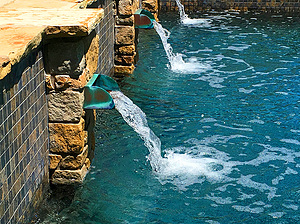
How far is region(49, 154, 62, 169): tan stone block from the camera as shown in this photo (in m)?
4.59

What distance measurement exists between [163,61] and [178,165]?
14.2 feet

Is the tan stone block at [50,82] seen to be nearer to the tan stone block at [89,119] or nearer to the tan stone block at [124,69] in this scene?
the tan stone block at [89,119]

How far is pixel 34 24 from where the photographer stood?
164 inches

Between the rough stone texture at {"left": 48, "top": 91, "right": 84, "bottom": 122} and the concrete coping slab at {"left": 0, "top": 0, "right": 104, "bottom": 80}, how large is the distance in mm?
558

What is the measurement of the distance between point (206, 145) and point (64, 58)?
2.18 meters

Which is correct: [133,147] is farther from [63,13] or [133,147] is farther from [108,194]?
[63,13]

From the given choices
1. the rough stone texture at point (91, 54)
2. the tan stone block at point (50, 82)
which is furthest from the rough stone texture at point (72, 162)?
the rough stone texture at point (91, 54)

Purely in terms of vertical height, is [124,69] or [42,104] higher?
[42,104]

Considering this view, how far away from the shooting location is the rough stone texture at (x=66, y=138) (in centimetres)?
450

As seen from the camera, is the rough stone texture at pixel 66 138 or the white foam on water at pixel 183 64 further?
the white foam on water at pixel 183 64

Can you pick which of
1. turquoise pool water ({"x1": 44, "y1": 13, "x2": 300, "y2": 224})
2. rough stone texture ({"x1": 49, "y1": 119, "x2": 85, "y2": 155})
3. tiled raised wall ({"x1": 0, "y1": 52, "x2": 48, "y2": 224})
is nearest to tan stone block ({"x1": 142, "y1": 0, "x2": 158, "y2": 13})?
turquoise pool water ({"x1": 44, "y1": 13, "x2": 300, "y2": 224})

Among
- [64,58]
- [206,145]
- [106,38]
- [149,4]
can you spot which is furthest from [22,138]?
[149,4]

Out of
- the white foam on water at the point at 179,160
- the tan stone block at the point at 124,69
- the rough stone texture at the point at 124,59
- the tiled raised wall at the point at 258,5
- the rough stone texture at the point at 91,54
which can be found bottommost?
the white foam on water at the point at 179,160

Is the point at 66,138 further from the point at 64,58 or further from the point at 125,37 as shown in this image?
the point at 125,37
